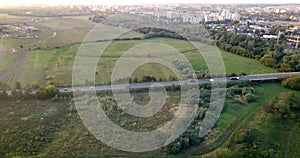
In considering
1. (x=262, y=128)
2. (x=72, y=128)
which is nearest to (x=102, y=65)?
(x=72, y=128)

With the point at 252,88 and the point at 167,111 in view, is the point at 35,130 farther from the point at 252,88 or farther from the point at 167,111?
the point at 252,88

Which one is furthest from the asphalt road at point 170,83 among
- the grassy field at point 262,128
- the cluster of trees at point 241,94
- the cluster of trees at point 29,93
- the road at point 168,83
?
the grassy field at point 262,128

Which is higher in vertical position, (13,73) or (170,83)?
(13,73)

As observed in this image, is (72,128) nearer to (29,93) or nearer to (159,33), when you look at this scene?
(29,93)

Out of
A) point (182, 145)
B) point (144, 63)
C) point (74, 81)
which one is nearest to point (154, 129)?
point (182, 145)

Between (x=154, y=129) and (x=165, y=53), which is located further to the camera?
(x=165, y=53)
